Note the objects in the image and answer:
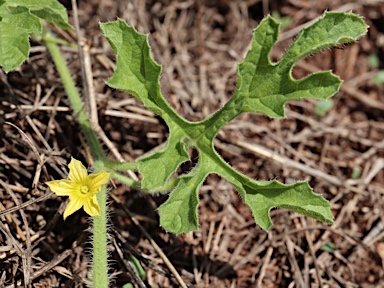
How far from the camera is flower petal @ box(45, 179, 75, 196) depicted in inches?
104

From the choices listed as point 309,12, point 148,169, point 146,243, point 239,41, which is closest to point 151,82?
point 148,169

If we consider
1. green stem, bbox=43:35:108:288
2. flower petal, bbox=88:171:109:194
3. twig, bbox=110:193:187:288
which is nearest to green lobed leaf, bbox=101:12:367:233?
flower petal, bbox=88:171:109:194

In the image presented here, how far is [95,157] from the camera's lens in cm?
306

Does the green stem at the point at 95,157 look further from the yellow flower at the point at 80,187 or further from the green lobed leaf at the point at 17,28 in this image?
the green lobed leaf at the point at 17,28

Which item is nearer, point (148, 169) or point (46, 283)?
point (148, 169)

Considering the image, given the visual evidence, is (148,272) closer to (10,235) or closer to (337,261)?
(10,235)

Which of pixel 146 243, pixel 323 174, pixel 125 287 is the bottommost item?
pixel 125 287

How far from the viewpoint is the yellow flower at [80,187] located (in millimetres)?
2641

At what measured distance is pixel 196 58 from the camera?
14.5 ft

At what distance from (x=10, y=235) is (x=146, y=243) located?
0.83 m

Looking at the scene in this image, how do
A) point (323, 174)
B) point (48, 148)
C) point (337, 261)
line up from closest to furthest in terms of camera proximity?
point (48, 148) < point (337, 261) < point (323, 174)

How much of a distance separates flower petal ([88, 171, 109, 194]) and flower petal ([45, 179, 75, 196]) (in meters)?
0.10

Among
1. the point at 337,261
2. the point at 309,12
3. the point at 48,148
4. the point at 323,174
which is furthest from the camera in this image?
the point at 309,12

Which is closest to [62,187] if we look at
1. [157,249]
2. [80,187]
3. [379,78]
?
[80,187]
